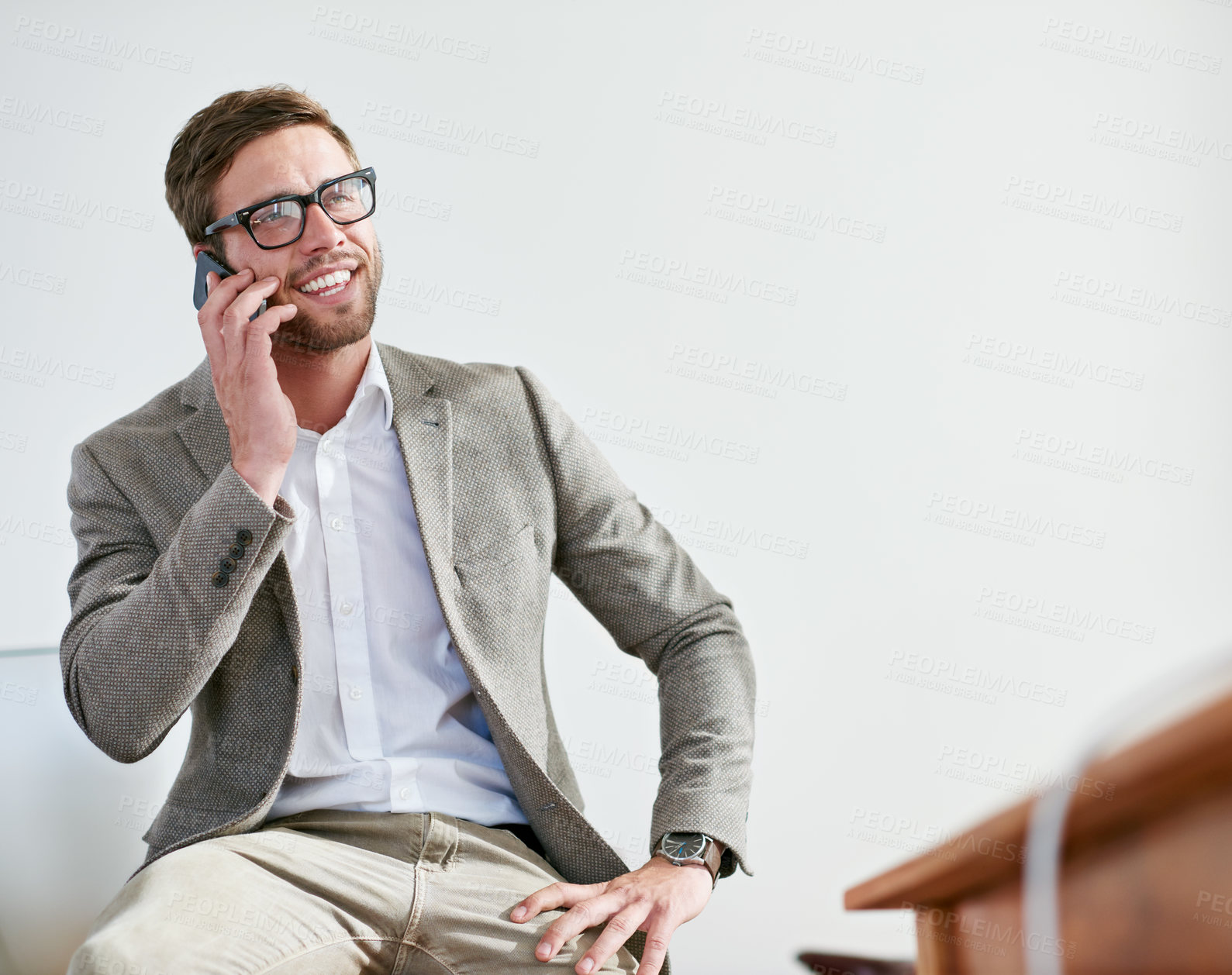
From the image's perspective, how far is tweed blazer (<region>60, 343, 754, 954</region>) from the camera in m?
1.43

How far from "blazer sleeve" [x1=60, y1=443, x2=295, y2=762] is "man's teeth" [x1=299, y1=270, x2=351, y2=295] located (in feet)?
1.17

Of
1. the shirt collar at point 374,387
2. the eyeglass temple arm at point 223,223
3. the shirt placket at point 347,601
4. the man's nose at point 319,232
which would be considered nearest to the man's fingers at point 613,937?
the shirt placket at point 347,601

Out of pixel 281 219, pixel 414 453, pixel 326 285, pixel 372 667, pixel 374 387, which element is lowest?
pixel 372 667

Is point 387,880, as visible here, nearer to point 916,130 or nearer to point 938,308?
point 938,308

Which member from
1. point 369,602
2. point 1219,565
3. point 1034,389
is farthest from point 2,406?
point 1219,565

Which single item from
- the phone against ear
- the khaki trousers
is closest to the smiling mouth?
the phone against ear

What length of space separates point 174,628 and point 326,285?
594mm

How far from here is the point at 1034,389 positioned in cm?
261

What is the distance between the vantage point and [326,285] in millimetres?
1686

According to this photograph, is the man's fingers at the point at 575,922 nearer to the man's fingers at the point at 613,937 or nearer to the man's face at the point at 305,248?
the man's fingers at the point at 613,937

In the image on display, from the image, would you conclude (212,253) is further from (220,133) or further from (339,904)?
(339,904)

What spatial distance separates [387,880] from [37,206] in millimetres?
1887

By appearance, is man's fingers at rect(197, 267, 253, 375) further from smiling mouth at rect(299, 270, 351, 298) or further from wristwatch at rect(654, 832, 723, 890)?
wristwatch at rect(654, 832, 723, 890)

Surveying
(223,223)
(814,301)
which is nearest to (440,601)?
(223,223)
